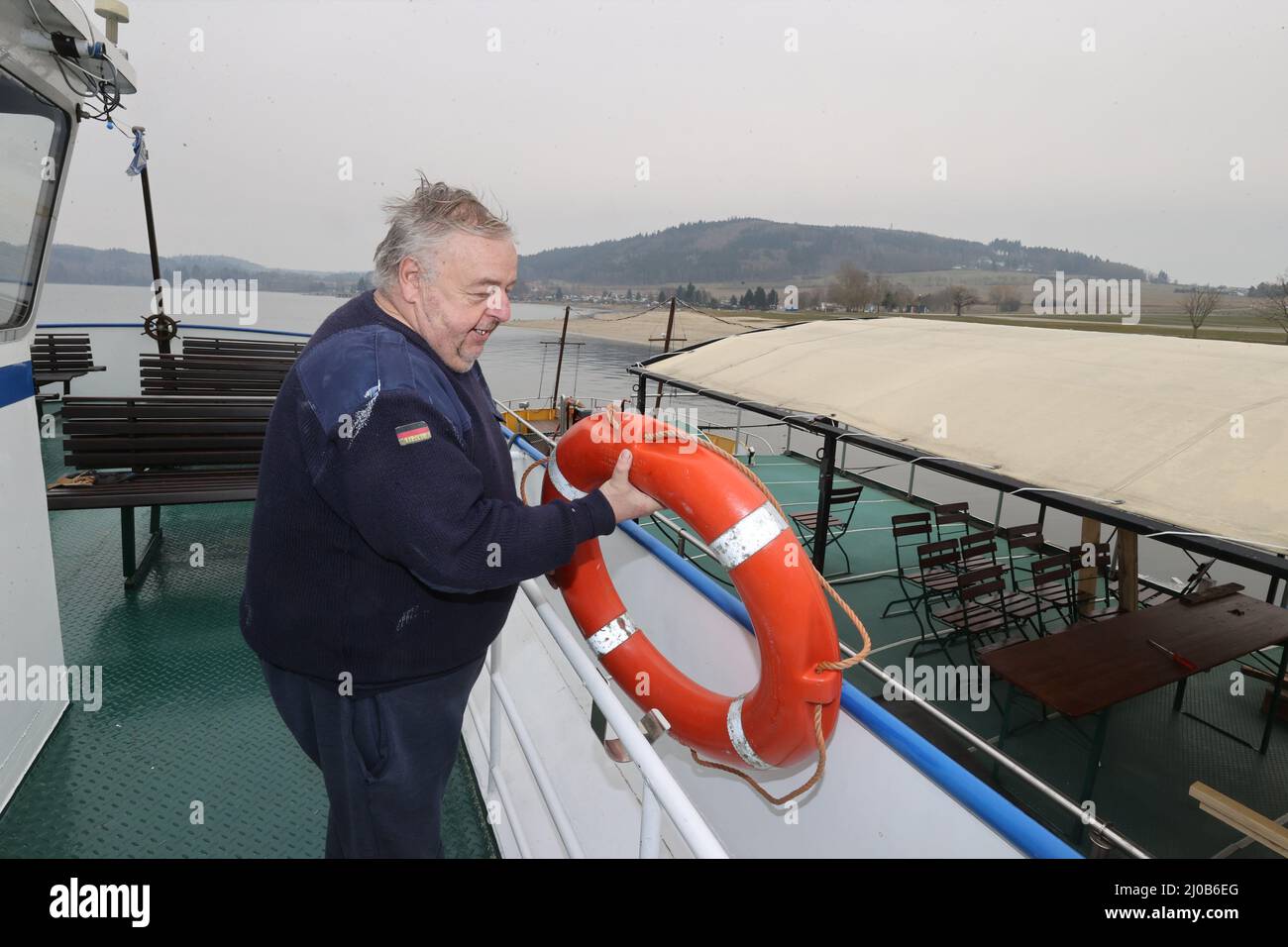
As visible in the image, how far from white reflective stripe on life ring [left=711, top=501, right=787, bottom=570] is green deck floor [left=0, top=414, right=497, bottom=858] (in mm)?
1334

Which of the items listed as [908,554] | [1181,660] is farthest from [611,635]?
[908,554]

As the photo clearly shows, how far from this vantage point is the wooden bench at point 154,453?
3.40 meters

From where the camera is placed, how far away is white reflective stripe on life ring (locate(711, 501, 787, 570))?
1.45 m

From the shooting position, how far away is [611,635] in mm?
1896

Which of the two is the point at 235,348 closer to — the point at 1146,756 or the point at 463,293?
the point at 463,293

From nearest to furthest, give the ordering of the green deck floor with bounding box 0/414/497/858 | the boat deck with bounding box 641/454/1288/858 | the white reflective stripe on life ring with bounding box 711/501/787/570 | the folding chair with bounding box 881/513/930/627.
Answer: the white reflective stripe on life ring with bounding box 711/501/787/570
the green deck floor with bounding box 0/414/497/858
the boat deck with bounding box 641/454/1288/858
the folding chair with bounding box 881/513/930/627

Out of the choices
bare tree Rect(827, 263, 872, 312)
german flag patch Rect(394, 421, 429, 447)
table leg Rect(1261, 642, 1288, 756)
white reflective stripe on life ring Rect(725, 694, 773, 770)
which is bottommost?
table leg Rect(1261, 642, 1288, 756)

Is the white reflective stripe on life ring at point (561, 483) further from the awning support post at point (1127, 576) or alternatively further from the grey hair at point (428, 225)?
the awning support post at point (1127, 576)

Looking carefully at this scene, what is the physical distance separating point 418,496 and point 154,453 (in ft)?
12.0

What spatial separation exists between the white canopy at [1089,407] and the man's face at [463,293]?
288cm

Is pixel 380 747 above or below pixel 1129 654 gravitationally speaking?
above

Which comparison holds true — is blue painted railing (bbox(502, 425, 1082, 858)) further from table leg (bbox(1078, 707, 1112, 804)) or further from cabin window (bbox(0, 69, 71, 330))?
table leg (bbox(1078, 707, 1112, 804))

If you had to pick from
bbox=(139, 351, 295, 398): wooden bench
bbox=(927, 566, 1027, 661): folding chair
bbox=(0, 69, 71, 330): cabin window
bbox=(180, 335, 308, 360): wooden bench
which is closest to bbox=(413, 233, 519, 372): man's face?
bbox=(0, 69, 71, 330): cabin window
